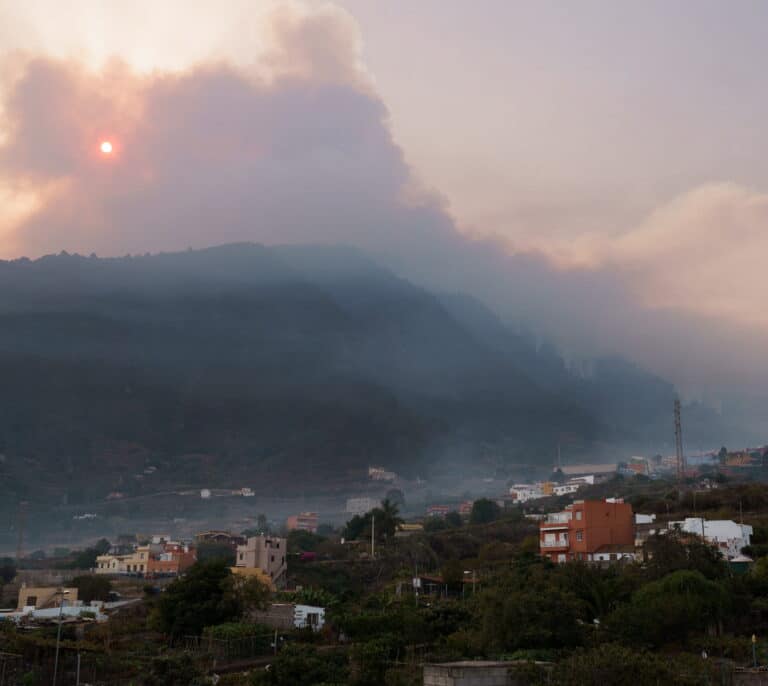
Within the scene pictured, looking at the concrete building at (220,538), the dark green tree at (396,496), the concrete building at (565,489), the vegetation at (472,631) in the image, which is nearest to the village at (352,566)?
the vegetation at (472,631)

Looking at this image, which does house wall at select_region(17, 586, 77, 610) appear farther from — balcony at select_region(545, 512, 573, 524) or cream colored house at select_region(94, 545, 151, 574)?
balcony at select_region(545, 512, 573, 524)

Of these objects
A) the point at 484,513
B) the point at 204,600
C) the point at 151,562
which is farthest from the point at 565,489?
the point at 204,600

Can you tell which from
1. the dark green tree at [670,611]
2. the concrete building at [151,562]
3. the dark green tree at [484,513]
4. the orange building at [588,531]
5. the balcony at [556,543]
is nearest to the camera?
the dark green tree at [670,611]

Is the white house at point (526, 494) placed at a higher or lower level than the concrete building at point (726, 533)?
higher

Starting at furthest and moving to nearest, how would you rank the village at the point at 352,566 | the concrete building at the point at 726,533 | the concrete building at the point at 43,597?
the concrete building at the point at 43,597, the concrete building at the point at 726,533, the village at the point at 352,566

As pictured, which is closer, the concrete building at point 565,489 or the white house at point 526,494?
the concrete building at point 565,489

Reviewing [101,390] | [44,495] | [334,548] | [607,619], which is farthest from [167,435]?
[607,619]

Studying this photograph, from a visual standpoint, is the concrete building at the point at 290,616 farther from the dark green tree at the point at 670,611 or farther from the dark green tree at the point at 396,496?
the dark green tree at the point at 396,496
